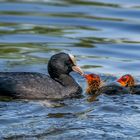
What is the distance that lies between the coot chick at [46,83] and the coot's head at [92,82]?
190 mm

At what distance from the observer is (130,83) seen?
54.1 feet

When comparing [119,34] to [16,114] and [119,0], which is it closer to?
[119,0]

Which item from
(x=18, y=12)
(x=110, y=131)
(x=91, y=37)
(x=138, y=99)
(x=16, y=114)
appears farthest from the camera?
(x=18, y=12)

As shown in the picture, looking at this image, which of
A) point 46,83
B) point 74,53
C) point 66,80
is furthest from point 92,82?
point 74,53

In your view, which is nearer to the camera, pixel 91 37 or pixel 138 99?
pixel 138 99

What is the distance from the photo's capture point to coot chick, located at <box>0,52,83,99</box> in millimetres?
15688

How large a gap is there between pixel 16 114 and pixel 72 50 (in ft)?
21.0

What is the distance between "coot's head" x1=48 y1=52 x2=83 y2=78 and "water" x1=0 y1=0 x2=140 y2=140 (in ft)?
2.77

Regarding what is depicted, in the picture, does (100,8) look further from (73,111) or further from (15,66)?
(73,111)

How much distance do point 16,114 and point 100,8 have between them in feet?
39.0

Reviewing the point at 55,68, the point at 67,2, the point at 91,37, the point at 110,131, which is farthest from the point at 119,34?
the point at 110,131

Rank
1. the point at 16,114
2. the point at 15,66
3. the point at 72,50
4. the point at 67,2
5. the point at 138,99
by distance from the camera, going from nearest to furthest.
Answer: the point at 16,114
the point at 138,99
the point at 15,66
the point at 72,50
the point at 67,2

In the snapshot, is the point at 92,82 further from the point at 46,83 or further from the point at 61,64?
the point at 46,83

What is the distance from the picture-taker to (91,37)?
71.8 feet
